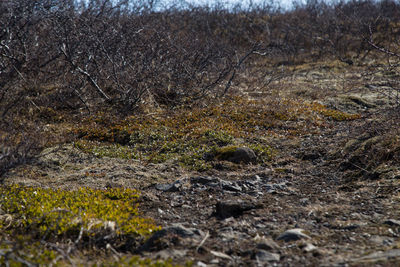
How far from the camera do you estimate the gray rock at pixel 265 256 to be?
12.8 feet

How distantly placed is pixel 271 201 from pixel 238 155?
2.14 metres

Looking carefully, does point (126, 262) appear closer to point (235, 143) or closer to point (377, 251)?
point (377, 251)

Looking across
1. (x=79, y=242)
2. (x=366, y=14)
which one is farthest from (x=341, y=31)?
(x=79, y=242)

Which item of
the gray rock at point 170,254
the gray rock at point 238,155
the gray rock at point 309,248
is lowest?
the gray rock at point 309,248

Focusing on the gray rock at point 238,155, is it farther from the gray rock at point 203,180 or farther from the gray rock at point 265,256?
the gray rock at point 265,256

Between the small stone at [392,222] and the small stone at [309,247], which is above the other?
the small stone at [309,247]

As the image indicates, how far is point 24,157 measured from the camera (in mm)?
5199

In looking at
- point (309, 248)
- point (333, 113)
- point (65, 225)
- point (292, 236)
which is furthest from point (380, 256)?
point (333, 113)

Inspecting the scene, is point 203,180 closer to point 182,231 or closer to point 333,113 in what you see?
point 182,231

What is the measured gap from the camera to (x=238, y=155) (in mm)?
7879

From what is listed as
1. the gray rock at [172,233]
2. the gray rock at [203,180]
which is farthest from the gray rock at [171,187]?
the gray rock at [172,233]

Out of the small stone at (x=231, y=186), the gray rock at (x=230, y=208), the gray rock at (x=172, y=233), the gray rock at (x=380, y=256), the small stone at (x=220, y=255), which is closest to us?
the gray rock at (x=380, y=256)

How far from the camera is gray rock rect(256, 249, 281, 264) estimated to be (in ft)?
12.8

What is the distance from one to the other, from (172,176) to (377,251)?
399 cm
